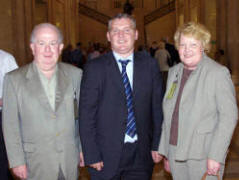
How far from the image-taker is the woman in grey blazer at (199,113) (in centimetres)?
262

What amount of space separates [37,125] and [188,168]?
1274mm

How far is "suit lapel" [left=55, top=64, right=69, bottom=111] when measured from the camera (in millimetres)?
2809

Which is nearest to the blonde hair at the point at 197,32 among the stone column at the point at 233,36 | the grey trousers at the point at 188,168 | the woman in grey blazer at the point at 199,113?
the woman in grey blazer at the point at 199,113

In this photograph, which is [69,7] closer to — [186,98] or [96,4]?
[96,4]

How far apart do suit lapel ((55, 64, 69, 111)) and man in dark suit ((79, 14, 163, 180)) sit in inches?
5.9

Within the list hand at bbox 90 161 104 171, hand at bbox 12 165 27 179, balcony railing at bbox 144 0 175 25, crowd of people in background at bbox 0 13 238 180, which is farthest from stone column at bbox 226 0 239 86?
balcony railing at bbox 144 0 175 25

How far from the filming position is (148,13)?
3609 cm

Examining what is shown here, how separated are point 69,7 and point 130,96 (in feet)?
81.8

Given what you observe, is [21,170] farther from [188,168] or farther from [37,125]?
A: [188,168]

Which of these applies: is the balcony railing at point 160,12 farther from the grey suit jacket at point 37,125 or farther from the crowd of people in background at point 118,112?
the grey suit jacket at point 37,125

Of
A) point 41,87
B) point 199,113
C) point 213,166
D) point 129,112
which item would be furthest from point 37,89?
point 213,166

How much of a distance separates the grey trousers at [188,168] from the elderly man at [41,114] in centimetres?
85

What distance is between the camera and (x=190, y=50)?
8.81 feet

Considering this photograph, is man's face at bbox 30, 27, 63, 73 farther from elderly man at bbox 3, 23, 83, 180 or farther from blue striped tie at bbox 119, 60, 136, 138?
blue striped tie at bbox 119, 60, 136, 138
